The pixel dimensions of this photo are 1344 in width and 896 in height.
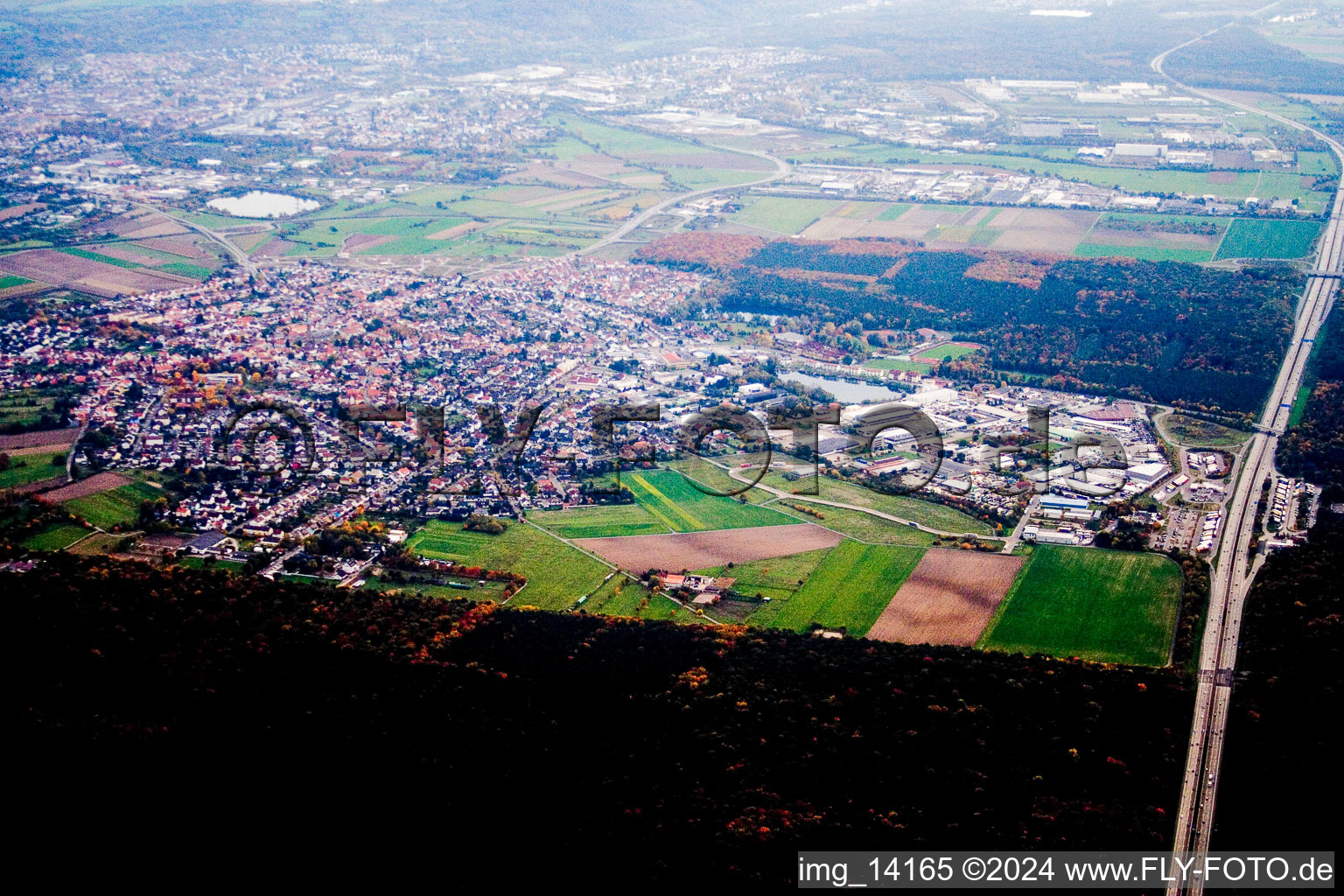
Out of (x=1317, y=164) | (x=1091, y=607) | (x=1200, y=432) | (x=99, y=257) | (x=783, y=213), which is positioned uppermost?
(x=1317, y=164)

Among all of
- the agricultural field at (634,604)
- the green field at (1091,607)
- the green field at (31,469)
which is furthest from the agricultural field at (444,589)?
the green field at (31,469)

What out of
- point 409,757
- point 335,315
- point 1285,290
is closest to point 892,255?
point 1285,290

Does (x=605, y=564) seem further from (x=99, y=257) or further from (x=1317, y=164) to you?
(x=1317, y=164)

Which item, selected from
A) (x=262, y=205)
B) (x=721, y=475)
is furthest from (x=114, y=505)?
(x=262, y=205)

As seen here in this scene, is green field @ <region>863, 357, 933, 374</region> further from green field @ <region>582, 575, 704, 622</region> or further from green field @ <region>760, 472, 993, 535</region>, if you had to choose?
green field @ <region>582, 575, 704, 622</region>

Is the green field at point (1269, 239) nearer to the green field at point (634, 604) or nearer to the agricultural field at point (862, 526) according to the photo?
the agricultural field at point (862, 526)

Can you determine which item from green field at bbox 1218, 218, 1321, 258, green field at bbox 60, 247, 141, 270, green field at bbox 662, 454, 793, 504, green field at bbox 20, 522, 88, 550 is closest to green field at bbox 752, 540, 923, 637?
green field at bbox 662, 454, 793, 504

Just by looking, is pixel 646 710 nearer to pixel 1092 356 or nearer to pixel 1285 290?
pixel 1092 356
